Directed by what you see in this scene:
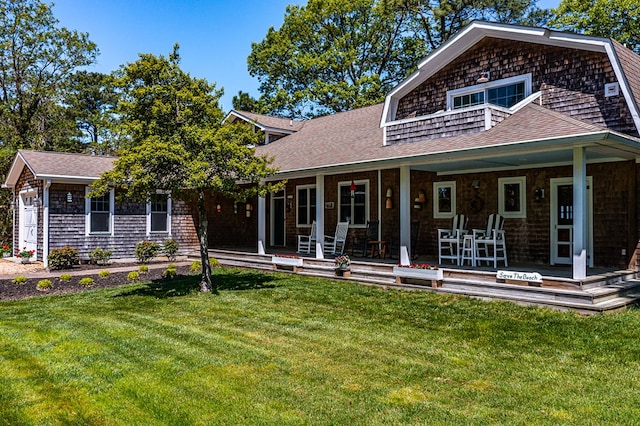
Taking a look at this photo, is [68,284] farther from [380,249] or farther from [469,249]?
[469,249]

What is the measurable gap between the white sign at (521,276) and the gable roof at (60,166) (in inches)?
446

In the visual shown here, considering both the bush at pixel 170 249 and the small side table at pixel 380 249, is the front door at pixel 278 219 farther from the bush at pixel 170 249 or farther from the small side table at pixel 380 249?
the small side table at pixel 380 249

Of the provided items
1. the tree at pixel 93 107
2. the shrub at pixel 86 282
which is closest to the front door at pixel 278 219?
the shrub at pixel 86 282

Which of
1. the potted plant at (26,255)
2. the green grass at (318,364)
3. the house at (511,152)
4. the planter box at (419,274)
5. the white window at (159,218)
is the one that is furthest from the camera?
the white window at (159,218)

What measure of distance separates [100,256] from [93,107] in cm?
2696

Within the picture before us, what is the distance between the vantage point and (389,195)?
42.7 feet

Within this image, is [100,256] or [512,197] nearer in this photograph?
[512,197]

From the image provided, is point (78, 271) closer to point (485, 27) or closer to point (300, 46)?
point (485, 27)

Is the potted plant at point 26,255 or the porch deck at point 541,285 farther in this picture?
the potted plant at point 26,255

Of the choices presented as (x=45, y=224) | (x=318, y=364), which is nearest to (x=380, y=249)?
(x=318, y=364)

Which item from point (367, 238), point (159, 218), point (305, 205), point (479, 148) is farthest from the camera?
point (159, 218)

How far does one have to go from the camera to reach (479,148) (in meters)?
8.31

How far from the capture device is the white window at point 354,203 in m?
13.8

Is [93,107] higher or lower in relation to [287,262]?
higher
